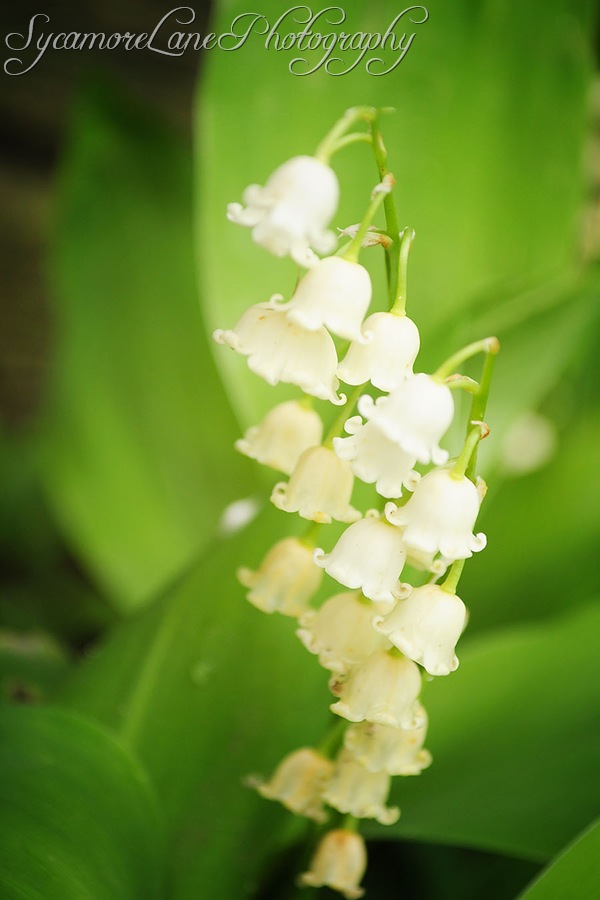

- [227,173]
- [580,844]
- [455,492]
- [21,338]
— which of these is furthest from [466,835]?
[21,338]

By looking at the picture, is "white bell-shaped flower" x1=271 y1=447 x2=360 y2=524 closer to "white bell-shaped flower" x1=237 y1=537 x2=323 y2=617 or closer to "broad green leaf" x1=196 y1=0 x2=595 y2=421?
"white bell-shaped flower" x1=237 y1=537 x2=323 y2=617

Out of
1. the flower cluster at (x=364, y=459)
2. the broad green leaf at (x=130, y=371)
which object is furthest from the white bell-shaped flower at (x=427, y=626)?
the broad green leaf at (x=130, y=371)

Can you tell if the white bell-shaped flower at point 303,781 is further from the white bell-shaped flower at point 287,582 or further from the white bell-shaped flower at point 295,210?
the white bell-shaped flower at point 295,210

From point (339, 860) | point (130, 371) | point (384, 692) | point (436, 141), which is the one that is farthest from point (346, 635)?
point (130, 371)

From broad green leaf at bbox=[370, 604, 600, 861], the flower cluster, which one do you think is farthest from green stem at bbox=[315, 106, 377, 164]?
broad green leaf at bbox=[370, 604, 600, 861]

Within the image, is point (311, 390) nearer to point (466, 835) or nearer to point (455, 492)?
point (455, 492)

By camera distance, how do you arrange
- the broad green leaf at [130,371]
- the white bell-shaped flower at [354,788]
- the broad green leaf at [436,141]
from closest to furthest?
the white bell-shaped flower at [354,788] → the broad green leaf at [436,141] → the broad green leaf at [130,371]
